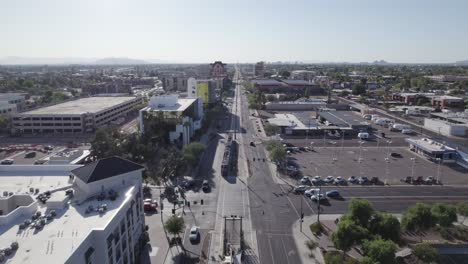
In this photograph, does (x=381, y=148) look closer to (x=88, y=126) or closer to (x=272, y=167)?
(x=272, y=167)

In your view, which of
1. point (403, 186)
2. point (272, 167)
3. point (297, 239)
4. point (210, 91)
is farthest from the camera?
point (210, 91)

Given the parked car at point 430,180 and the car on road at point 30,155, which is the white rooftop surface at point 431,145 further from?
the car on road at point 30,155

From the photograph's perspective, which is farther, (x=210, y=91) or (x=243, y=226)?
(x=210, y=91)

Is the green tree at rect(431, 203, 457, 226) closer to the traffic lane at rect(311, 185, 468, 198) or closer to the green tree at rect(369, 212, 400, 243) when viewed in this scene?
the green tree at rect(369, 212, 400, 243)

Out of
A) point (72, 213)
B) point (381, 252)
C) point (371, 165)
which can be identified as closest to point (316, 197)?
point (381, 252)

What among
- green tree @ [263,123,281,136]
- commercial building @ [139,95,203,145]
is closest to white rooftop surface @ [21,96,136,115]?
commercial building @ [139,95,203,145]

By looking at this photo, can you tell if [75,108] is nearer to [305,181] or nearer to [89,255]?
[305,181]

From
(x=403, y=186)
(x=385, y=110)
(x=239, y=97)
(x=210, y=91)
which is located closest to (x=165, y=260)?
(x=403, y=186)
